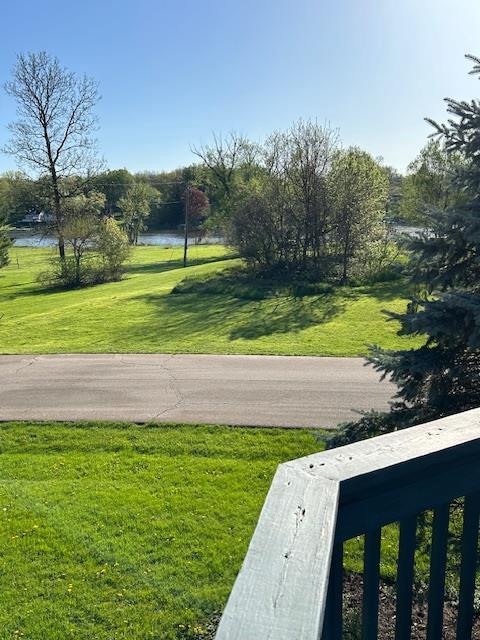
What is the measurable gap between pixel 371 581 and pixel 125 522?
16.9ft

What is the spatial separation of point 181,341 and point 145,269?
946 inches

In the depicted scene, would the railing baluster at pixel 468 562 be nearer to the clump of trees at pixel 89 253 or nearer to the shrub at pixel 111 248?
the clump of trees at pixel 89 253

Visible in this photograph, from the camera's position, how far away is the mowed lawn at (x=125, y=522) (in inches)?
182

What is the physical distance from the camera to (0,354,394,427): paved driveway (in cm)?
945

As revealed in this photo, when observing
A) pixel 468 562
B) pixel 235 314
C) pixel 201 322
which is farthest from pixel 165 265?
pixel 468 562

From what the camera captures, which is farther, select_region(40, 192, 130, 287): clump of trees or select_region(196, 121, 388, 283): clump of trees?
select_region(40, 192, 130, 287): clump of trees

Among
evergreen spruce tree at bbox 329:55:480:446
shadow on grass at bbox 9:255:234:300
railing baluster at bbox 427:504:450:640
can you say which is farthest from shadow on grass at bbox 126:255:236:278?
railing baluster at bbox 427:504:450:640

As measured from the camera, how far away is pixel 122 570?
5168mm

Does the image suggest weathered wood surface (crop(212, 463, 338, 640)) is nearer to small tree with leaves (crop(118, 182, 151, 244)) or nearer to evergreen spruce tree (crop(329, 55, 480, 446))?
evergreen spruce tree (crop(329, 55, 480, 446))

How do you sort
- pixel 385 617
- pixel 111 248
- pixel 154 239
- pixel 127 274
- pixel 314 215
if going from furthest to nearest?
pixel 154 239 < pixel 127 274 < pixel 111 248 < pixel 314 215 < pixel 385 617

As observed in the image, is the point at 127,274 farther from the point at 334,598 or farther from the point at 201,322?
the point at 334,598

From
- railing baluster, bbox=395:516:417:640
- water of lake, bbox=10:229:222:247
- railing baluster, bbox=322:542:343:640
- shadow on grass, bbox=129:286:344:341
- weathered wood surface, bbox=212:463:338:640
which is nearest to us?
weathered wood surface, bbox=212:463:338:640

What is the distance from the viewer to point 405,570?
5.01ft

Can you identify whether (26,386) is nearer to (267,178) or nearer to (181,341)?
(181,341)
